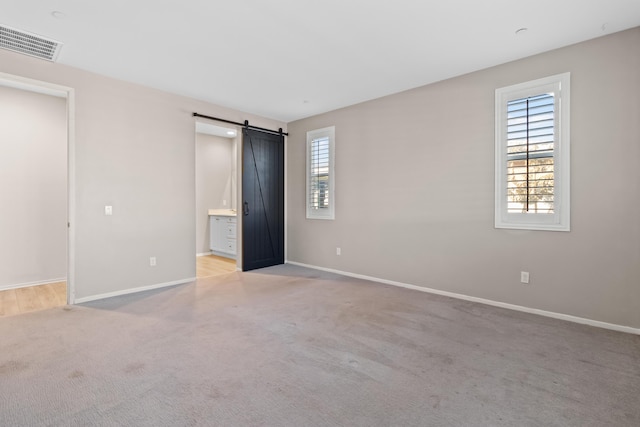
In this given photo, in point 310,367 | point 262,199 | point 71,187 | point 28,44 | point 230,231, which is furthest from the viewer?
point 230,231

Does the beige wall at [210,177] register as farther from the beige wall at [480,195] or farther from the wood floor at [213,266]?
the beige wall at [480,195]

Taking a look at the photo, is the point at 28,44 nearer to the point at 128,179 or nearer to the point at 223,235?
the point at 128,179

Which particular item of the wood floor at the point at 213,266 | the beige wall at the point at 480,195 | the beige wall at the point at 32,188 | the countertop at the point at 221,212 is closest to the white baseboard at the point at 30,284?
the beige wall at the point at 32,188

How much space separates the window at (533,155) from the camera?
3.12 m

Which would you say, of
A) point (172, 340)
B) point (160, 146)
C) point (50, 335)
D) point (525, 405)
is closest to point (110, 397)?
point (172, 340)

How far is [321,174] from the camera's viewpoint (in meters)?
5.44

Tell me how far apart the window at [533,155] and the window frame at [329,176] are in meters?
2.47

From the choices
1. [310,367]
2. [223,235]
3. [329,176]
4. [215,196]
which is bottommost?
[310,367]

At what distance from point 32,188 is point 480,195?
19.4 ft

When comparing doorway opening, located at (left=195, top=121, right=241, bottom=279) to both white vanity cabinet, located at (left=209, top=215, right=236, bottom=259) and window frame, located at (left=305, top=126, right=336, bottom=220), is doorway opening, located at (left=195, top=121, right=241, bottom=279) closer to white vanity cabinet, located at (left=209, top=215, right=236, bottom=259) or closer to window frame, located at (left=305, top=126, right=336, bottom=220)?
white vanity cabinet, located at (left=209, top=215, right=236, bottom=259)

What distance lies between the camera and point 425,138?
4137mm

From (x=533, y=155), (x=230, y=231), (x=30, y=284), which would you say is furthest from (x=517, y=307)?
(x=30, y=284)

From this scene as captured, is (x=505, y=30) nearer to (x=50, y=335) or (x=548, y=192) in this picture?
(x=548, y=192)

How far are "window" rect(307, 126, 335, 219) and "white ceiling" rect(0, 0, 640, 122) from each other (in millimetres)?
1356
